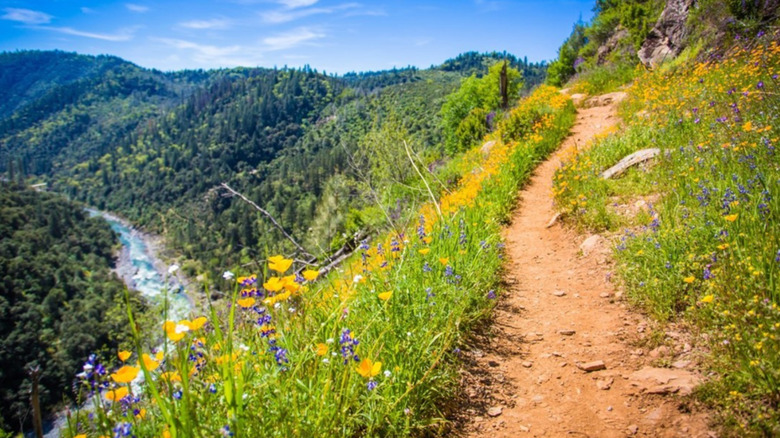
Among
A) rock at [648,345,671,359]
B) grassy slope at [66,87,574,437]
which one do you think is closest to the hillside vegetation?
rock at [648,345,671,359]

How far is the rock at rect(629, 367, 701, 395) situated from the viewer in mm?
2334

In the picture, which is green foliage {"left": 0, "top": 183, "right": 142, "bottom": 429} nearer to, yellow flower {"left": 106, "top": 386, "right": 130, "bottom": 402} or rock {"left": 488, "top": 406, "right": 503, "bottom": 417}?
yellow flower {"left": 106, "top": 386, "right": 130, "bottom": 402}

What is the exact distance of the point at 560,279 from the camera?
4.59 meters

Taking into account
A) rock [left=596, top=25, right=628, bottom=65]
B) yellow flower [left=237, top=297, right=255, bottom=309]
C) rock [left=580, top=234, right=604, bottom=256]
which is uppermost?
rock [left=596, top=25, right=628, bottom=65]

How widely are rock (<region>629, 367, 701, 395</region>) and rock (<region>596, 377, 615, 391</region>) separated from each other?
0.41 feet

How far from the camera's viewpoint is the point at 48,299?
6328cm

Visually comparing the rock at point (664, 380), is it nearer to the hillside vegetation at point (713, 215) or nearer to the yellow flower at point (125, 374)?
the hillside vegetation at point (713, 215)

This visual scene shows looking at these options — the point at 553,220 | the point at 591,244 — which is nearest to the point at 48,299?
the point at 553,220

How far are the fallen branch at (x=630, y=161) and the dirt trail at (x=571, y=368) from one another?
2.10 m

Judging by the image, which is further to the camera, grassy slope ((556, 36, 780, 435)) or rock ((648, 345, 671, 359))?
rock ((648, 345, 671, 359))

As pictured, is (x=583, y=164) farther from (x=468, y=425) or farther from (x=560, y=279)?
(x=468, y=425)

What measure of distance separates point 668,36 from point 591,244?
12.9 m

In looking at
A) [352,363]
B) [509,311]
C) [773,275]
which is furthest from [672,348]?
[352,363]

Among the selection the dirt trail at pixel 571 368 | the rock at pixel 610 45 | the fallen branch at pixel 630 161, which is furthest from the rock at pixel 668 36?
the dirt trail at pixel 571 368
